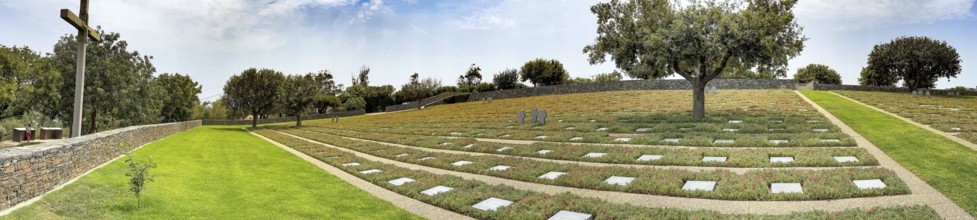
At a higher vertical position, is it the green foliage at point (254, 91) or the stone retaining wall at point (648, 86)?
the stone retaining wall at point (648, 86)

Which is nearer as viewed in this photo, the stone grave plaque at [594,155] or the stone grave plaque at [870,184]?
the stone grave plaque at [870,184]

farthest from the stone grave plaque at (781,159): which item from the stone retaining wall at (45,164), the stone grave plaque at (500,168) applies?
the stone retaining wall at (45,164)

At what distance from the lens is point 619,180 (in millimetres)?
11312

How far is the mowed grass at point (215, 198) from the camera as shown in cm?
921

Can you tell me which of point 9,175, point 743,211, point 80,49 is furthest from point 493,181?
point 80,49

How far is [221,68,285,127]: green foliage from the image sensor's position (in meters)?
53.3

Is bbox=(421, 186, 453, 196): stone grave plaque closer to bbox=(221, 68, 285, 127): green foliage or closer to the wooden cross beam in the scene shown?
the wooden cross beam

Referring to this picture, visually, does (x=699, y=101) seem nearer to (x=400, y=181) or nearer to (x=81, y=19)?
(x=400, y=181)

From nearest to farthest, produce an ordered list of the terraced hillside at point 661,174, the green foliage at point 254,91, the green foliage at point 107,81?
the terraced hillside at point 661,174 < the green foliage at point 107,81 < the green foliage at point 254,91

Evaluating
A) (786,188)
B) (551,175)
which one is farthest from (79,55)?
(786,188)

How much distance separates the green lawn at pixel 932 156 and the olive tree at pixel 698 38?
5.98 metres

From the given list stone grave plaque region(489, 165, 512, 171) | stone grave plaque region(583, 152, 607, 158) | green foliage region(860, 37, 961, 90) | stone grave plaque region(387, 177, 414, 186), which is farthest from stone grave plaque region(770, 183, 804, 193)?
green foliage region(860, 37, 961, 90)

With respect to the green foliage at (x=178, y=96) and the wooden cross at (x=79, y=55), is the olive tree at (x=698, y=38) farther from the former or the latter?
the green foliage at (x=178, y=96)

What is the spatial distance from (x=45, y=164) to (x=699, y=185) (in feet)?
48.7
